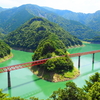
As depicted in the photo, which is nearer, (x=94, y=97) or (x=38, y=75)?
(x=94, y=97)

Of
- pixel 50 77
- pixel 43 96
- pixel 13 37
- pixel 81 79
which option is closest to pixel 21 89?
pixel 43 96

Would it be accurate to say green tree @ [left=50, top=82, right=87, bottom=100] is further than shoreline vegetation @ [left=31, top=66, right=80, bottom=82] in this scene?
No

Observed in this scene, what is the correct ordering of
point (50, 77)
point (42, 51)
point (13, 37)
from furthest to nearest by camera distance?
1. point (13, 37)
2. point (42, 51)
3. point (50, 77)

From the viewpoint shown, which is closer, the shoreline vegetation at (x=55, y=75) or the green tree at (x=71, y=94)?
the green tree at (x=71, y=94)

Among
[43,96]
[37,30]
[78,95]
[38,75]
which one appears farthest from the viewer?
[37,30]

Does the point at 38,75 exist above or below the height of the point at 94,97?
below

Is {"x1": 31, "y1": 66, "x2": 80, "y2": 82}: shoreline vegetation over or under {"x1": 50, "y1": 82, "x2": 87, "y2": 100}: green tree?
under

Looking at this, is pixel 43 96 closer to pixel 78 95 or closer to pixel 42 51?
pixel 78 95

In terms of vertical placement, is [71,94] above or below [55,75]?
above

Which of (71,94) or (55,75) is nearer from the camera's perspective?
(71,94)

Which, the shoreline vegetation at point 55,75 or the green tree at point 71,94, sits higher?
the green tree at point 71,94

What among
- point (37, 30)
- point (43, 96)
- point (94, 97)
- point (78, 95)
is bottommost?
point (43, 96)
